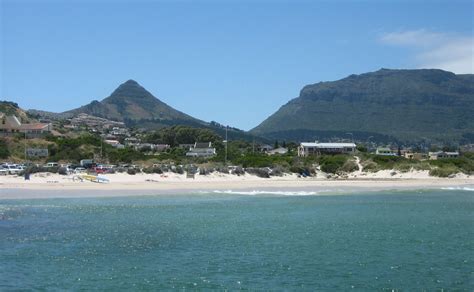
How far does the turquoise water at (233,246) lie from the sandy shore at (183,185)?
678 centimetres

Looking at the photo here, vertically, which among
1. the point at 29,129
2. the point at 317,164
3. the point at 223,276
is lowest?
the point at 223,276

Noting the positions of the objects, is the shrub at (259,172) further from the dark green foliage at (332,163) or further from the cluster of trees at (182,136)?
the cluster of trees at (182,136)

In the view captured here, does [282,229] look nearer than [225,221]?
Yes

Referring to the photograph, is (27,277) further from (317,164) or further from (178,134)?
(178,134)

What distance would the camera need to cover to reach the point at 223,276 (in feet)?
53.8

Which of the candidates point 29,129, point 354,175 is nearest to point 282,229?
point 354,175

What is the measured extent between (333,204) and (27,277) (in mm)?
23192

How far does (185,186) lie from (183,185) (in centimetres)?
57

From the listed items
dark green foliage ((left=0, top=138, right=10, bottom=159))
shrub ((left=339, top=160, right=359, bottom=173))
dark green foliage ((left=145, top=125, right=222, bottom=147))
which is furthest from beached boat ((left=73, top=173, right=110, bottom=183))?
dark green foliage ((left=145, top=125, right=222, bottom=147))

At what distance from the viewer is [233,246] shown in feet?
68.5

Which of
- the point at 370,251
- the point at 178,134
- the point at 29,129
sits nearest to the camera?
the point at 370,251

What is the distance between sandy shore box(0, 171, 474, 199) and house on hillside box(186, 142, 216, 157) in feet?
96.5

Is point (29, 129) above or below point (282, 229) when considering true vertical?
above

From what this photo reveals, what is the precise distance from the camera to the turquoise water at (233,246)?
16000 mm
